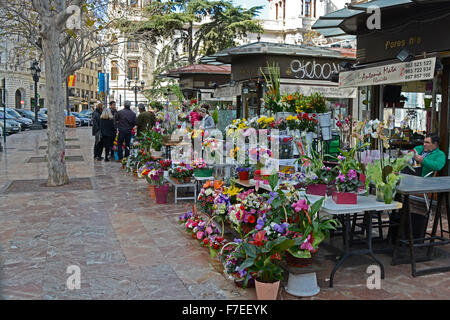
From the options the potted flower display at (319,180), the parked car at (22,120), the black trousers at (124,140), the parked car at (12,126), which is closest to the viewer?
the potted flower display at (319,180)

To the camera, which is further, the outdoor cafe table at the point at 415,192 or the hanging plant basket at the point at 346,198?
the outdoor cafe table at the point at 415,192

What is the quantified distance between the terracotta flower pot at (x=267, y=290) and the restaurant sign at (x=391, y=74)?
4887 millimetres

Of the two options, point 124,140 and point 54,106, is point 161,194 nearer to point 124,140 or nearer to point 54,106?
point 54,106

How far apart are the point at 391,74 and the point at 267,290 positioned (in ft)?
18.6

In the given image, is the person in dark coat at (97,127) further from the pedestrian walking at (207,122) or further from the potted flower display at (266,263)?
the potted flower display at (266,263)

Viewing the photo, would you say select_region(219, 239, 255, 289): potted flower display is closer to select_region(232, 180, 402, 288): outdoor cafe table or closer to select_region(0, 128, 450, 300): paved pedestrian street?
select_region(0, 128, 450, 300): paved pedestrian street

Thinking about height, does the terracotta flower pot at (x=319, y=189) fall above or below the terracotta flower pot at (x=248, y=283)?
above

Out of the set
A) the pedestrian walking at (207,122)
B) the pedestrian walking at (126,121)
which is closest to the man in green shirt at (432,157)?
the pedestrian walking at (207,122)

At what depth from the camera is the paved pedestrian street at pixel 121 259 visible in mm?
4109

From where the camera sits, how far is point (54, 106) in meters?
9.34

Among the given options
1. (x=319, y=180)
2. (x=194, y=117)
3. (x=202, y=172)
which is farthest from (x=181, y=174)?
(x=319, y=180)

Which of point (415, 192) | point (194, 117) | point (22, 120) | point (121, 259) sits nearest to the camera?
point (415, 192)
